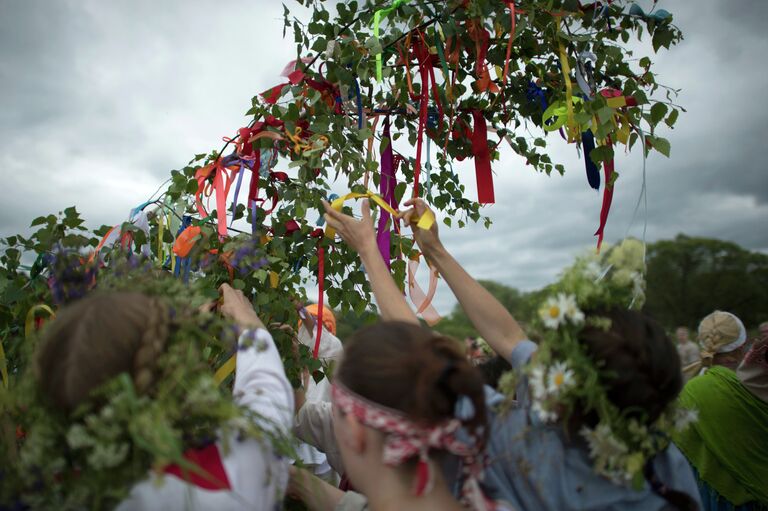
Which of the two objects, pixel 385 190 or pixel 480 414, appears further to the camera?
pixel 385 190

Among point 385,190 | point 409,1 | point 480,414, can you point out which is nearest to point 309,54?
point 409,1

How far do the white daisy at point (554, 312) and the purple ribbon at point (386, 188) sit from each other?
2.86 ft

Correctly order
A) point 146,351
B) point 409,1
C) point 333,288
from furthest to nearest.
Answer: point 333,288, point 409,1, point 146,351

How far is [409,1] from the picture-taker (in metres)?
1.88

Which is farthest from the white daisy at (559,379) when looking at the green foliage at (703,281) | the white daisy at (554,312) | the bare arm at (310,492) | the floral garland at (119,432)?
the green foliage at (703,281)

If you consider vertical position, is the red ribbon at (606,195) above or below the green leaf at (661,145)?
below

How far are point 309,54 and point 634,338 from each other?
1.57 m

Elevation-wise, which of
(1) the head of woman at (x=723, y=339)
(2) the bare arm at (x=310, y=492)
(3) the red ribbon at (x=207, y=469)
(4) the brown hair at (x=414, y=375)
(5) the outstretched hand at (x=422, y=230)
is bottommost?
(1) the head of woman at (x=723, y=339)

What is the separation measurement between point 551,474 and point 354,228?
96 centimetres

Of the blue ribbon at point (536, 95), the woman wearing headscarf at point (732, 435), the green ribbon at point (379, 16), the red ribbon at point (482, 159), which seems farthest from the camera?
the woman wearing headscarf at point (732, 435)

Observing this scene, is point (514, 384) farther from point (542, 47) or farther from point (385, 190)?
point (542, 47)

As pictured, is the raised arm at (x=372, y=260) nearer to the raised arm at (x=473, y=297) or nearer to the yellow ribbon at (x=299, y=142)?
the raised arm at (x=473, y=297)

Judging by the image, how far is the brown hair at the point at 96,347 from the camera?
103 centimetres

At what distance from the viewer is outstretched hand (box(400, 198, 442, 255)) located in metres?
1.79
